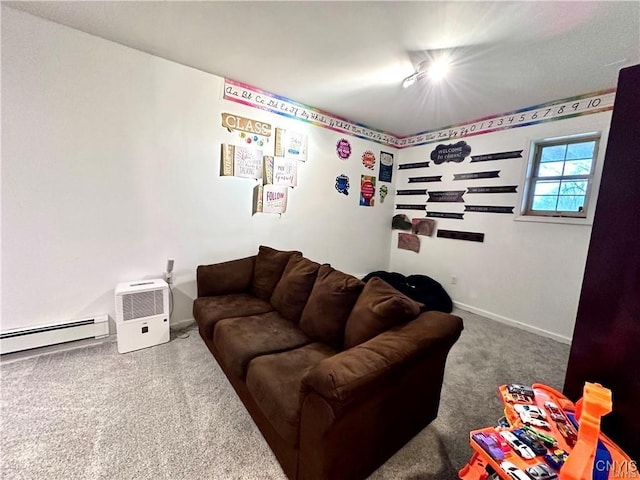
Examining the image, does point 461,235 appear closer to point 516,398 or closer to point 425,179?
point 425,179

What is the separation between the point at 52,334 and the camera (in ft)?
6.81

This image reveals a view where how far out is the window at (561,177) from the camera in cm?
268

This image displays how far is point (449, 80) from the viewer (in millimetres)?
2457

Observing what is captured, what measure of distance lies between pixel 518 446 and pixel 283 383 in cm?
93

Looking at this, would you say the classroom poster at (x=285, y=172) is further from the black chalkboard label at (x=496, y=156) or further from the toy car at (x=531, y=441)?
the toy car at (x=531, y=441)

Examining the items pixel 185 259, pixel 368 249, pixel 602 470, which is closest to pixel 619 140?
pixel 602 470

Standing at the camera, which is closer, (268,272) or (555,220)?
(268,272)

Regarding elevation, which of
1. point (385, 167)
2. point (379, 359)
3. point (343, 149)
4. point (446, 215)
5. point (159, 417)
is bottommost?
point (159, 417)

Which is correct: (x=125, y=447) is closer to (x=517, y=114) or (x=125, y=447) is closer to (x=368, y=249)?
(x=368, y=249)

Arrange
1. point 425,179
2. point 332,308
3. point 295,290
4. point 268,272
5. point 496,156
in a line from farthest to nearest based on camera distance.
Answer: point 425,179 → point 496,156 → point 268,272 → point 295,290 → point 332,308

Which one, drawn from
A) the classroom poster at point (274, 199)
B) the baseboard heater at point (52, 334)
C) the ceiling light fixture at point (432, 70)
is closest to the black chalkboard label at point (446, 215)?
the ceiling light fixture at point (432, 70)

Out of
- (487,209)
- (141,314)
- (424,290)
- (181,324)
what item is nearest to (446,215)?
(487,209)

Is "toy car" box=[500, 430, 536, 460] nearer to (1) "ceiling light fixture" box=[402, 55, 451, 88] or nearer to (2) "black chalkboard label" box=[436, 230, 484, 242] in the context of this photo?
(1) "ceiling light fixture" box=[402, 55, 451, 88]

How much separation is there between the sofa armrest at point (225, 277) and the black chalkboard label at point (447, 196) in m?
2.74
